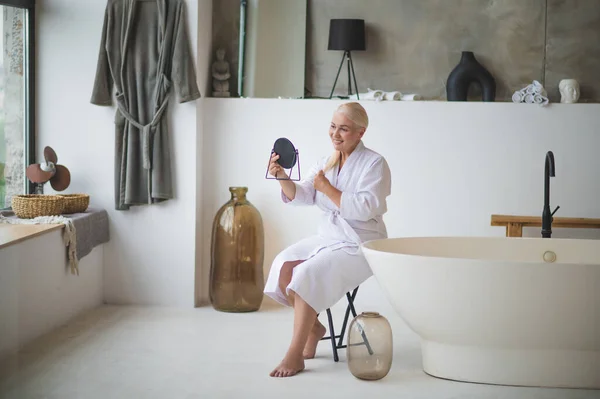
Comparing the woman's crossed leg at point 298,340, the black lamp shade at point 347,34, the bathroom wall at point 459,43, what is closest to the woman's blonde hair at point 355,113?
the woman's crossed leg at point 298,340

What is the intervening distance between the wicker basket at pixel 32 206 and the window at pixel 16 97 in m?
0.27

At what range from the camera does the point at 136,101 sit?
5.03 meters

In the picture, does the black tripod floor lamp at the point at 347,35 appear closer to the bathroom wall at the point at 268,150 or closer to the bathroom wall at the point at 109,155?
the bathroom wall at the point at 268,150

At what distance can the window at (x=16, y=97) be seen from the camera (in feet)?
15.8

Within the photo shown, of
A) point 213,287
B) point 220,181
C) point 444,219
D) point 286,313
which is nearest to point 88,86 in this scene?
point 220,181

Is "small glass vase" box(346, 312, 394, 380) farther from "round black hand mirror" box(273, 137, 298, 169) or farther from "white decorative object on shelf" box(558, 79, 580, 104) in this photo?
"white decorative object on shelf" box(558, 79, 580, 104)

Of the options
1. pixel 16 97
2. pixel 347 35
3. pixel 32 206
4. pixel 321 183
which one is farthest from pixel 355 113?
pixel 16 97

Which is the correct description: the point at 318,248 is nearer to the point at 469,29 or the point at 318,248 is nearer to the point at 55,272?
the point at 55,272

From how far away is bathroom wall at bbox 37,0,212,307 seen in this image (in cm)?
507

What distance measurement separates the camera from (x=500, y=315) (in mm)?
3414

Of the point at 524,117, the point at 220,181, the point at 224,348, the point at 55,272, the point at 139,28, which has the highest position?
the point at 139,28

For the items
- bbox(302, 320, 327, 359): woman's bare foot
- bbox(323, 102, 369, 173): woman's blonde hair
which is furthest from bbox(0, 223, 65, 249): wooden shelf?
bbox(323, 102, 369, 173): woman's blonde hair

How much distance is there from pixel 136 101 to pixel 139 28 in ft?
1.41

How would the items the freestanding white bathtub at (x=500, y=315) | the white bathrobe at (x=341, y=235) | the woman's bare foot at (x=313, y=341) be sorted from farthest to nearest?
1. the woman's bare foot at (x=313, y=341)
2. the white bathrobe at (x=341, y=235)
3. the freestanding white bathtub at (x=500, y=315)
